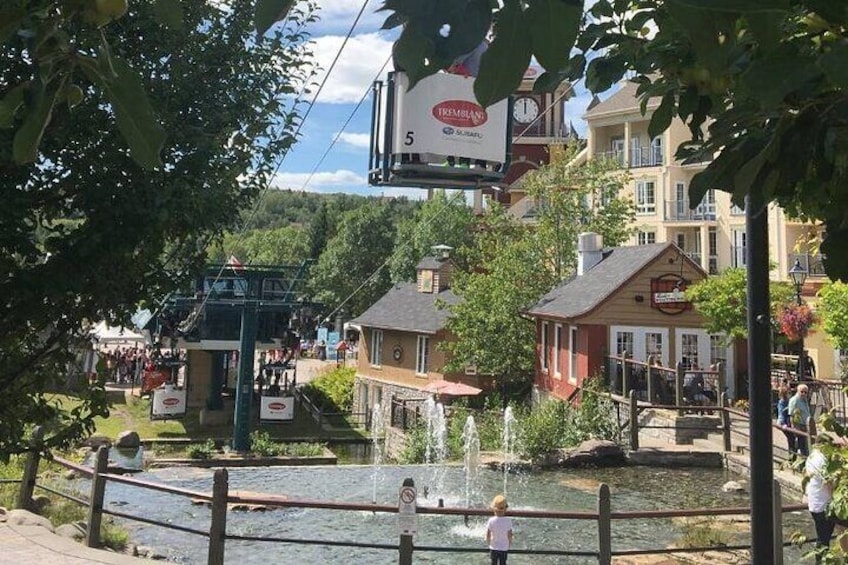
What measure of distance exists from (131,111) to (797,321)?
67.7 feet

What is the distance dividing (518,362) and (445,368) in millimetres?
2940

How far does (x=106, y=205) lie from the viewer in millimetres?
4508

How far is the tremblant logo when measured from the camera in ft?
26.4

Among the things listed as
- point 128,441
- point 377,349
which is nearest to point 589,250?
point 377,349

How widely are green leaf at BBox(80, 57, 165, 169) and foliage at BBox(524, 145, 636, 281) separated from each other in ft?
95.4

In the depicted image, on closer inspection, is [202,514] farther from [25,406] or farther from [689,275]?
[689,275]

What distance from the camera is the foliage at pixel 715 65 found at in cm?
106

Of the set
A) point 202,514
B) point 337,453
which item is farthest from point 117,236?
point 337,453

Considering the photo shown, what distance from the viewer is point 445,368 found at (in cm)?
2888

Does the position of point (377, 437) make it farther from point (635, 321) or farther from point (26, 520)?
point (26, 520)

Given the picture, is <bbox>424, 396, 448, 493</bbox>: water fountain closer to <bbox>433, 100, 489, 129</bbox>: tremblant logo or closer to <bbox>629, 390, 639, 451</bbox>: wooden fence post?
<bbox>629, 390, 639, 451</bbox>: wooden fence post

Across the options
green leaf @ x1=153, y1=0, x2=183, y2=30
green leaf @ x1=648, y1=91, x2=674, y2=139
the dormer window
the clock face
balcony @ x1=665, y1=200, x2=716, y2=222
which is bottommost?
green leaf @ x1=153, y1=0, x2=183, y2=30

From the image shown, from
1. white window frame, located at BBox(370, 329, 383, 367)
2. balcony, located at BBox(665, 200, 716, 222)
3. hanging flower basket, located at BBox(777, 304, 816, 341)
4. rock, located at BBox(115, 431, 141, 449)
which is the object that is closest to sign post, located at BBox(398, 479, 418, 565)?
hanging flower basket, located at BBox(777, 304, 816, 341)

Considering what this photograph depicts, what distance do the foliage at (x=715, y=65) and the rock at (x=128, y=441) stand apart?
20.6m
